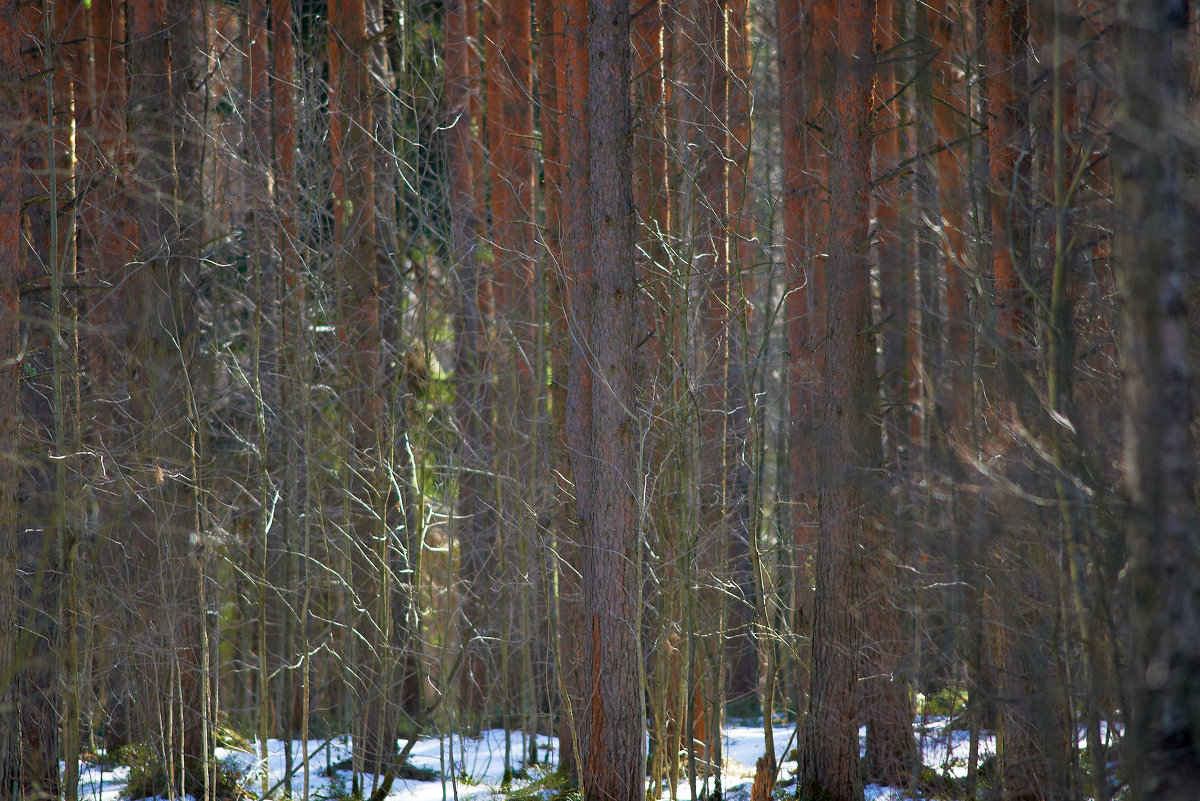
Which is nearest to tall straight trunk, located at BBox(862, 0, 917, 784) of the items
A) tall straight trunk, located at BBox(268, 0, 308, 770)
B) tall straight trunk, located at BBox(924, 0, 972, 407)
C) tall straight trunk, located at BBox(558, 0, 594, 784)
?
tall straight trunk, located at BBox(924, 0, 972, 407)

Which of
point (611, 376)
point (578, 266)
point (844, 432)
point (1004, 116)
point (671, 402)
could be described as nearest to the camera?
point (611, 376)

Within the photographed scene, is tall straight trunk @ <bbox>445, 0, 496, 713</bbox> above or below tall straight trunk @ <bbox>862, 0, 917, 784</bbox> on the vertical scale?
above

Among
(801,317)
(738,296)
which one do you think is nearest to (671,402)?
(738,296)

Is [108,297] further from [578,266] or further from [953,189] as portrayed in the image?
[953,189]

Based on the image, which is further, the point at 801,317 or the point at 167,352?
the point at 801,317

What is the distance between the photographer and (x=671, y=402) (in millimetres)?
9781

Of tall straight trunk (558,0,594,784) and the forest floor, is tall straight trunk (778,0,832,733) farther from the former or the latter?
tall straight trunk (558,0,594,784)

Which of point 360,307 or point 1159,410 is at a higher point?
point 360,307

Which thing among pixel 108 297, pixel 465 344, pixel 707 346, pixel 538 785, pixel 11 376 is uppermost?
pixel 108 297

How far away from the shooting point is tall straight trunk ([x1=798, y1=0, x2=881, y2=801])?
8625 mm

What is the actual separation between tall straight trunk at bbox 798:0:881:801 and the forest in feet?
0.10

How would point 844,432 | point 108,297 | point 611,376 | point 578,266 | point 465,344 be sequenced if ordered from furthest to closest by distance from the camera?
point 465,344 → point 108,297 → point 578,266 → point 844,432 → point 611,376

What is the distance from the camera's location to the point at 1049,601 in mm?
6035

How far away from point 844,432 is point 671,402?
1.79m
